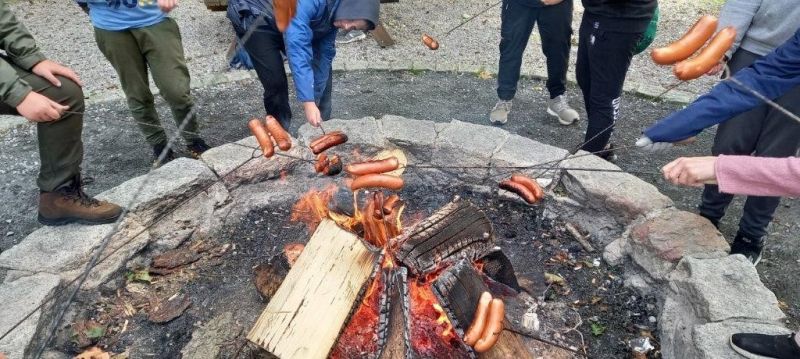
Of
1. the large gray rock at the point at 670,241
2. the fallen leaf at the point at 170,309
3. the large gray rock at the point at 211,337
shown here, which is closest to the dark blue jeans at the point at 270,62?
the fallen leaf at the point at 170,309

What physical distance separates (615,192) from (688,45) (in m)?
1.05

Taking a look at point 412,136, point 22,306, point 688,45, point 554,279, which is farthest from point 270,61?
point 688,45

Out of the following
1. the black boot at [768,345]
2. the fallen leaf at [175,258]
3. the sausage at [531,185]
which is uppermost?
the black boot at [768,345]

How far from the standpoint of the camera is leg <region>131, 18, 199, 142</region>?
156 inches

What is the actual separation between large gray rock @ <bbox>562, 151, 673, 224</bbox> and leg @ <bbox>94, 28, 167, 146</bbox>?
314 cm

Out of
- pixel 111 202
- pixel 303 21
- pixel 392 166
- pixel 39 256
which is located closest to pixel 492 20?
pixel 303 21

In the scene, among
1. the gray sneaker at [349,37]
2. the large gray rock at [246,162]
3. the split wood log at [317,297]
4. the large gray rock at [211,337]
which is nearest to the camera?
the split wood log at [317,297]

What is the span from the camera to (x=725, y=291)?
253cm

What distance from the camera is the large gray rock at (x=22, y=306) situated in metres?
2.38

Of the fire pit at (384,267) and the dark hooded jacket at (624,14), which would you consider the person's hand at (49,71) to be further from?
the dark hooded jacket at (624,14)

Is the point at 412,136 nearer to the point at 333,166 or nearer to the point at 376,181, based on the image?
the point at 333,166

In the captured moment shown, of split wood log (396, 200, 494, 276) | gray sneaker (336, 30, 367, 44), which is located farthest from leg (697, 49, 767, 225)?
gray sneaker (336, 30, 367, 44)

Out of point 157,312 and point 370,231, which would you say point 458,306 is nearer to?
point 370,231

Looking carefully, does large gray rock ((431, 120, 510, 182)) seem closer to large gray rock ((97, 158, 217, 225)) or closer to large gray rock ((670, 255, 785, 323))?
large gray rock ((670, 255, 785, 323))
